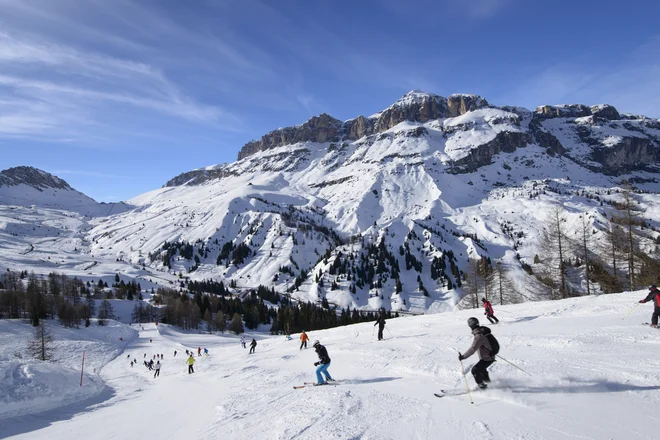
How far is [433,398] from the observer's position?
9742mm

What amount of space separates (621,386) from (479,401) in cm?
353

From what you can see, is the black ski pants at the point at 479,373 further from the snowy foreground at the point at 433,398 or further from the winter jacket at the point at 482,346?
the winter jacket at the point at 482,346

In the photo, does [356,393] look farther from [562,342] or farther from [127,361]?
[127,361]

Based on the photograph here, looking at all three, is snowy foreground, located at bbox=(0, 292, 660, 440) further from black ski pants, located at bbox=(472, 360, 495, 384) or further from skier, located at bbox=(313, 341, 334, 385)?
skier, located at bbox=(313, 341, 334, 385)

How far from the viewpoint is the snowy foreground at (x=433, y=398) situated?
762cm

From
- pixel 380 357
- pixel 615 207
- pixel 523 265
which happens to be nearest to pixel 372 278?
pixel 523 265

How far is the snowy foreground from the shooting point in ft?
25.0

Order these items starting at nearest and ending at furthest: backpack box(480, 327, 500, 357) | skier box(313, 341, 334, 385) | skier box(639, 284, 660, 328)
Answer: backpack box(480, 327, 500, 357) < skier box(313, 341, 334, 385) < skier box(639, 284, 660, 328)

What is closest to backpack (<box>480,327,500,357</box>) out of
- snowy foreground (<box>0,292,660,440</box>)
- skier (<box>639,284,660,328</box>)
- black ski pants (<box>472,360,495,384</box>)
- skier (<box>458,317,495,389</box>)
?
skier (<box>458,317,495,389</box>)

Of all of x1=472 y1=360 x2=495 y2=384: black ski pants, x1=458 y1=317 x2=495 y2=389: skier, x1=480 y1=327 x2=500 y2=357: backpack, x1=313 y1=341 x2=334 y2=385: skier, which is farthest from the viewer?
x1=313 y1=341 x2=334 y2=385: skier

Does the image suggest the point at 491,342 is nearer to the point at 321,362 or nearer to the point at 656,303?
the point at 321,362

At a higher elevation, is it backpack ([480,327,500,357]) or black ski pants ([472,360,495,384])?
backpack ([480,327,500,357])

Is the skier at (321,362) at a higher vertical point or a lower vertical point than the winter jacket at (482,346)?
lower

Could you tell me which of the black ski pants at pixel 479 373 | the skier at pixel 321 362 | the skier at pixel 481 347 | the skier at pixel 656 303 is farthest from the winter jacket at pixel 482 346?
the skier at pixel 656 303
